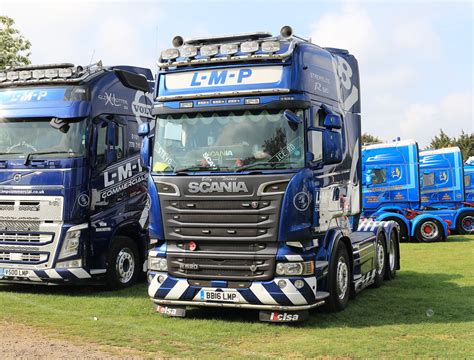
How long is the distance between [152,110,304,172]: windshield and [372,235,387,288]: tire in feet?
14.9

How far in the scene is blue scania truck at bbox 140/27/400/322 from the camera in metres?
8.05

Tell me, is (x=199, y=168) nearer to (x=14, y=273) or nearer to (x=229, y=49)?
(x=229, y=49)

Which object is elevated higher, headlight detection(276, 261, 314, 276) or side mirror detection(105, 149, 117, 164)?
side mirror detection(105, 149, 117, 164)

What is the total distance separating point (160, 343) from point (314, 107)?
145 inches

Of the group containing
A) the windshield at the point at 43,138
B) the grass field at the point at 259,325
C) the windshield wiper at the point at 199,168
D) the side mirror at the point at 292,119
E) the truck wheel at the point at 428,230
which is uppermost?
the windshield at the point at 43,138

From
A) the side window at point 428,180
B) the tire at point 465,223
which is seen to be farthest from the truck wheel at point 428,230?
the tire at point 465,223

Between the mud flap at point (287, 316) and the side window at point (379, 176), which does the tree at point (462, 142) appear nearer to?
the side window at point (379, 176)

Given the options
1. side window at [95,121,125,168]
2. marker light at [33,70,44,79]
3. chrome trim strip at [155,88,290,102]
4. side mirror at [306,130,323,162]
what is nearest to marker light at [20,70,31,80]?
marker light at [33,70,44,79]

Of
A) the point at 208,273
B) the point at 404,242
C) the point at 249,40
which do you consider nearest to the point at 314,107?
the point at 249,40

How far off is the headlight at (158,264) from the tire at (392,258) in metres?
5.66

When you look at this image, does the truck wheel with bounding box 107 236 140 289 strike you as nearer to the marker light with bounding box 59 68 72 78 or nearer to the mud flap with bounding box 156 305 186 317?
the mud flap with bounding box 156 305 186 317

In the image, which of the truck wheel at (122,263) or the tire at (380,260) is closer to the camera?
the truck wheel at (122,263)

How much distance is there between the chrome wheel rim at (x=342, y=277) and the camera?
29.8ft

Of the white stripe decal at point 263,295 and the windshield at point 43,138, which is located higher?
the windshield at point 43,138
